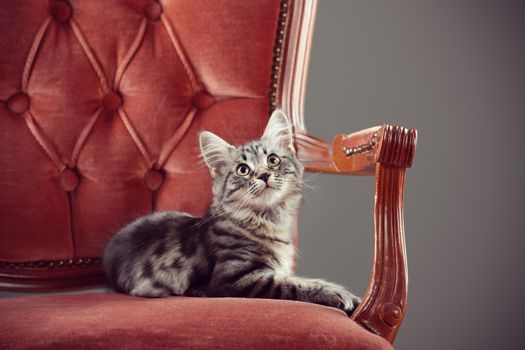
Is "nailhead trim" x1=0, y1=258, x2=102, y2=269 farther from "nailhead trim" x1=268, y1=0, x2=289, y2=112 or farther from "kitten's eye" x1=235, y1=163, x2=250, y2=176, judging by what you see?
"nailhead trim" x1=268, y1=0, x2=289, y2=112

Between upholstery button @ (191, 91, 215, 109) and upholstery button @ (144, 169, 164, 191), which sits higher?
upholstery button @ (191, 91, 215, 109)

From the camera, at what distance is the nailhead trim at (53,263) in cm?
126

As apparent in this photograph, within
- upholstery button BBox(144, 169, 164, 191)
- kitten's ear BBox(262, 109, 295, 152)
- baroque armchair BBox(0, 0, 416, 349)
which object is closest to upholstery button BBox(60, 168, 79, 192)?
baroque armchair BBox(0, 0, 416, 349)

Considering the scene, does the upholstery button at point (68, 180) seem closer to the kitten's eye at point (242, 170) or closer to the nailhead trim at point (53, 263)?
the nailhead trim at point (53, 263)

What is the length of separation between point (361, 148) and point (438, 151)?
95 centimetres

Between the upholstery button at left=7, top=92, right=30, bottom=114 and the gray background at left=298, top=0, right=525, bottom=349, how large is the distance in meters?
0.82

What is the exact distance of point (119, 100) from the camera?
1.38 meters

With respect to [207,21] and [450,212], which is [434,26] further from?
[207,21]

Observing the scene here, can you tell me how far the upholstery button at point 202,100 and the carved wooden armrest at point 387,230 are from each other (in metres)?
0.52

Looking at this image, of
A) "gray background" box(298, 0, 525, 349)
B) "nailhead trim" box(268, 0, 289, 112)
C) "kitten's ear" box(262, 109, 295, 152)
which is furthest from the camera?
"gray background" box(298, 0, 525, 349)

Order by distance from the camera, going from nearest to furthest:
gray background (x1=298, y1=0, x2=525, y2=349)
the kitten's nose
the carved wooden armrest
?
the carved wooden armrest
the kitten's nose
gray background (x1=298, y1=0, x2=525, y2=349)

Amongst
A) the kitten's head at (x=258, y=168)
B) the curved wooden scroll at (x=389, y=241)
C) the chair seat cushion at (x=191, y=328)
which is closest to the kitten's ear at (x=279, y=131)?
the kitten's head at (x=258, y=168)

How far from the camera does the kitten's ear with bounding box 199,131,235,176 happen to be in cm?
122

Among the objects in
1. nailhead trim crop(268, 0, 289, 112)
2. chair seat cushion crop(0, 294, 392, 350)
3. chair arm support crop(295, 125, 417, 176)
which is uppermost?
nailhead trim crop(268, 0, 289, 112)
